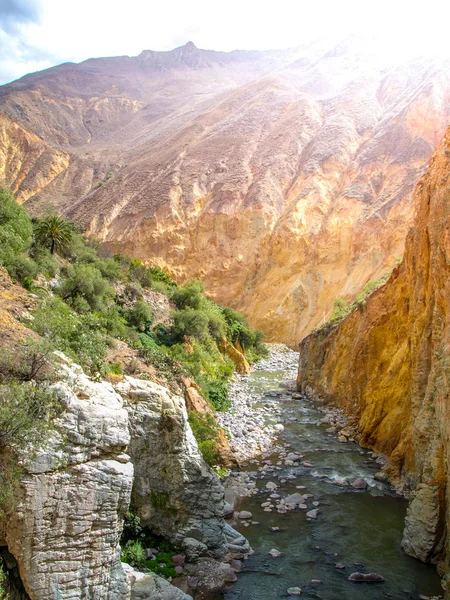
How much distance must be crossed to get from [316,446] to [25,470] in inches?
456

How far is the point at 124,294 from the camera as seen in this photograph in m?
22.3

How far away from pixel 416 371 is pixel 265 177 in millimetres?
45917

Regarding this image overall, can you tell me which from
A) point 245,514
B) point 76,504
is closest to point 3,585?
point 76,504

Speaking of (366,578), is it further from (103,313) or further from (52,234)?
(52,234)

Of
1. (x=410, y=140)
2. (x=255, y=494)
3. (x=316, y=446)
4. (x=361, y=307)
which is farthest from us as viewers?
(x=410, y=140)

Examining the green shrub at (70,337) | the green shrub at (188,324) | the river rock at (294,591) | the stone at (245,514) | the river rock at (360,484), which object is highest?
the green shrub at (70,337)

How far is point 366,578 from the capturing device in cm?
809

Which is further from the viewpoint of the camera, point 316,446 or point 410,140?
point 410,140

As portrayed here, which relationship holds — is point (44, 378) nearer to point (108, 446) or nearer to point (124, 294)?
point (108, 446)

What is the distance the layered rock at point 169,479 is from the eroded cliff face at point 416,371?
3856mm

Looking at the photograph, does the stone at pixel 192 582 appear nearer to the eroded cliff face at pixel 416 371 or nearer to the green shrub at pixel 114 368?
the green shrub at pixel 114 368

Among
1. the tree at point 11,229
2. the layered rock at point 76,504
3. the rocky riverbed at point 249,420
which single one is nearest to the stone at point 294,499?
the rocky riverbed at point 249,420

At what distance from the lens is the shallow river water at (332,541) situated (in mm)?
7844

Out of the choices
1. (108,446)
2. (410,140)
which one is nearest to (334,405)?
(108,446)
